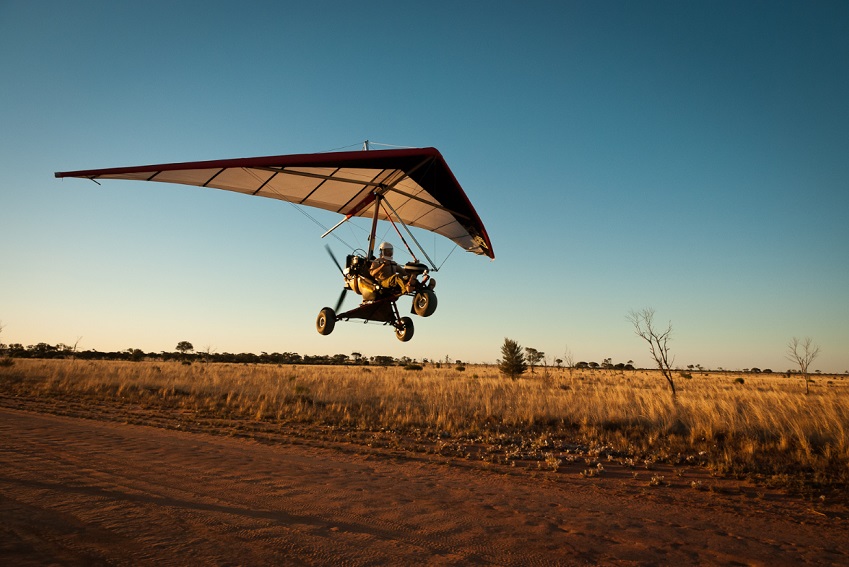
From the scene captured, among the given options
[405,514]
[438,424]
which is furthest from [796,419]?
[405,514]

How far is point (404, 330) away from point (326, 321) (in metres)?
2.31

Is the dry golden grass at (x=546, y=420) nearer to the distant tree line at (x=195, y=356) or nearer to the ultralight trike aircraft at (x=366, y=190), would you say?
the ultralight trike aircraft at (x=366, y=190)

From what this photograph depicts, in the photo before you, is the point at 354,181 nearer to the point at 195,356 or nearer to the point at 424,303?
the point at 424,303

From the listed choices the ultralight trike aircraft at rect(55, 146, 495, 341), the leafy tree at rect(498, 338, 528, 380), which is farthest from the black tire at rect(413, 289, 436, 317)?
the leafy tree at rect(498, 338, 528, 380)

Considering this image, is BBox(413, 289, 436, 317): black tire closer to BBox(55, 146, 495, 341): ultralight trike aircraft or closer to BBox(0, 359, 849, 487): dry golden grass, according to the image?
BBox(55, 146, 495, 341): ultralight trike aircraft

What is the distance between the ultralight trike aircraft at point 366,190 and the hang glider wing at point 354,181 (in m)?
0.02

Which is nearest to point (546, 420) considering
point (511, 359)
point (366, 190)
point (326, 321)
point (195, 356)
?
point (326, 321)

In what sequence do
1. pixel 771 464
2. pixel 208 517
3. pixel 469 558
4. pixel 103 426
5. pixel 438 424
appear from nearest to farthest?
pixel 469 558 < pixel 208 517 < pixel 771 464 < pixel 103 426 < pixel 438 424

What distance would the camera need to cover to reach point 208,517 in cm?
536

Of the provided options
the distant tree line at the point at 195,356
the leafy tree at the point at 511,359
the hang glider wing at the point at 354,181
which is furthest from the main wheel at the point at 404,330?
the distant tree line at the point at 195,356

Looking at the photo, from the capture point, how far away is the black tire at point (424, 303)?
9.91 metres

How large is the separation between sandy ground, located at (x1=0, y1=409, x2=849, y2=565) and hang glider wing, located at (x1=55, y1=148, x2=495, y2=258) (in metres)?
5.42

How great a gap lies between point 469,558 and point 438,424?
30.6 ft

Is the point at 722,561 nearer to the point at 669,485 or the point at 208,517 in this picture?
the point at 669,485
